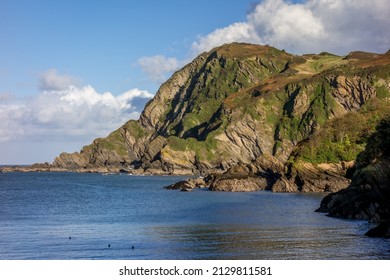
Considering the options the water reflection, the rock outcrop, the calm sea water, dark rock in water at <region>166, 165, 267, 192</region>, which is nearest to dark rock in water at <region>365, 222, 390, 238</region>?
the calm sea water

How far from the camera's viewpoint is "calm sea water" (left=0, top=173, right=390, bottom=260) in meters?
50.5

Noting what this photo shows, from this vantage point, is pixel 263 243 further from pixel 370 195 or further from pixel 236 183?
pixel 236 183

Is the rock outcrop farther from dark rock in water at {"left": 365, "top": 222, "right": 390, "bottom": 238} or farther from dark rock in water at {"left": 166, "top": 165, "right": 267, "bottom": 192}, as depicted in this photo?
dark rock in water at {"left": 166, "top": 165, "right": 267, "bottom": 192}

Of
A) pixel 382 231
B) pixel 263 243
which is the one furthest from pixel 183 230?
pixel 382 231

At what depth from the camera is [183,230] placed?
68.8 metres

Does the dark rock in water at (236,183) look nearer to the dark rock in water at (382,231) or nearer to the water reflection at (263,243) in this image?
the water reflection at (263,243)

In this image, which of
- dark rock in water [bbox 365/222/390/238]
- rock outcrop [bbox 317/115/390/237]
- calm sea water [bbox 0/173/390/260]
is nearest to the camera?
calm sea water [bbox 0/173/390/260]

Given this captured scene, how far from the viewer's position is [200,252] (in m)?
51.0

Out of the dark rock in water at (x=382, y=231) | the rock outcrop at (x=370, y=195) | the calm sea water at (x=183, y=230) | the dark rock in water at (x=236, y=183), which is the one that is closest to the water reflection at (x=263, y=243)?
the calm sea water at (x=183, y=230)

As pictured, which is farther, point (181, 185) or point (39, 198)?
point (181, 185)

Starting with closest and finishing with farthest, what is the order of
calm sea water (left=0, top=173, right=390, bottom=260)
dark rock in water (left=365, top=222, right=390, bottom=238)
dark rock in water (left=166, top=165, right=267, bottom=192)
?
1. calm sea water (left=0, top=173, right=390, bottom=260)
2. dark rock in water (left=365, top=222, right=390, bottom=238)
3. dark rock in water (left=166, top=165, right=267, bottom=192)

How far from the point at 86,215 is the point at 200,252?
141 feet
